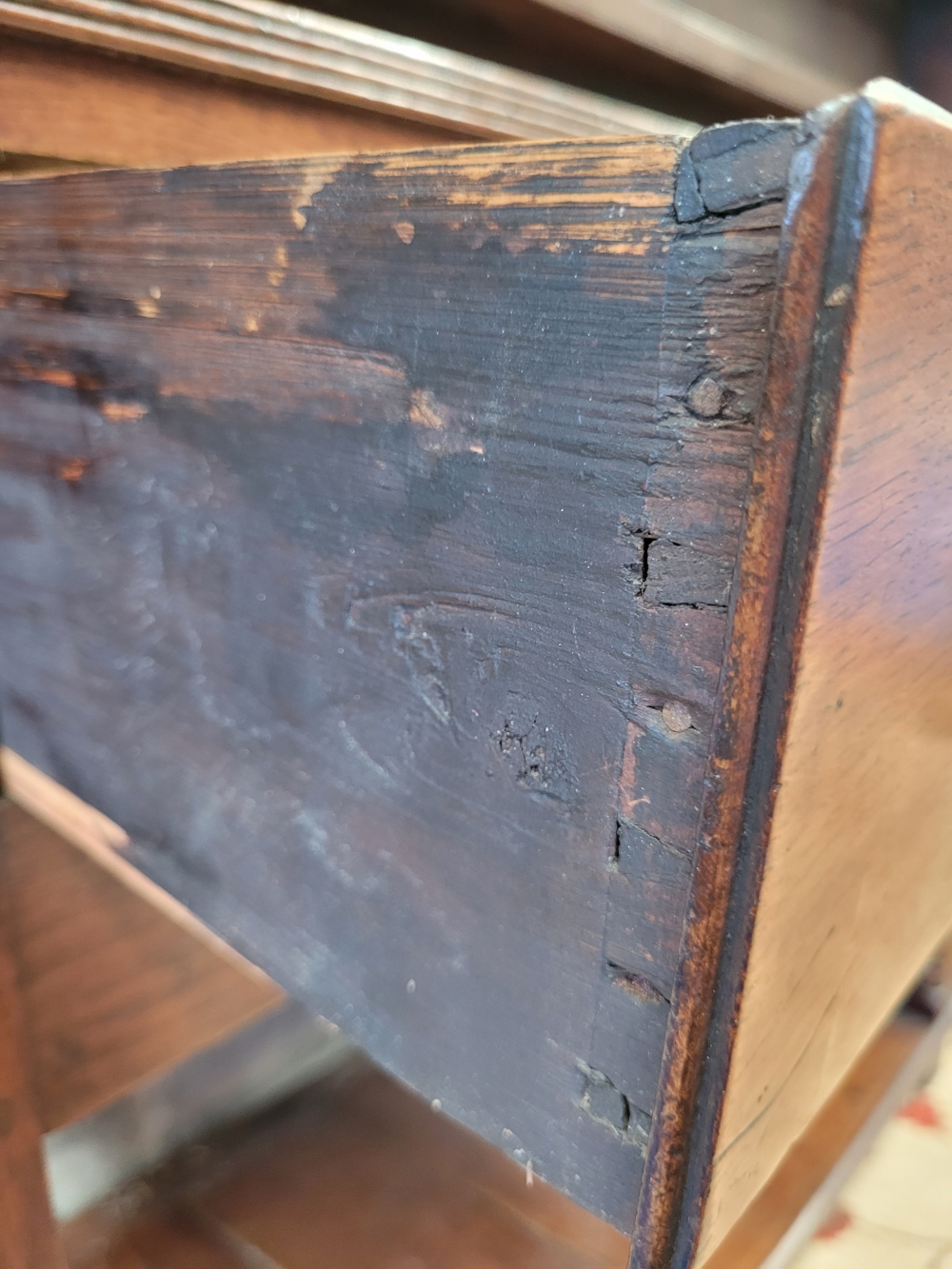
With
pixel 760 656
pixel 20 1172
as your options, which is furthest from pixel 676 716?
pixel 20 1172

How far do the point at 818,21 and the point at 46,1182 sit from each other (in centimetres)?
144

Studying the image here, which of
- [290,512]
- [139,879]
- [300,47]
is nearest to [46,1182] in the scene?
[139,879]

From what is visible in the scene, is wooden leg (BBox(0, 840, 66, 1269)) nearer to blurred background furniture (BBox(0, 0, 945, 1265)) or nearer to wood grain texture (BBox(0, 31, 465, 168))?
blurred background furniture (BBox(0, 0, 945, 1265))

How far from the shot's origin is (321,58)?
2.02 ft

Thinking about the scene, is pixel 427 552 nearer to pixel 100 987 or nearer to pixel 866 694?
pixel 866 694

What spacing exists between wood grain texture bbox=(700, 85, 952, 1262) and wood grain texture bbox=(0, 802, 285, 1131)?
44 cm

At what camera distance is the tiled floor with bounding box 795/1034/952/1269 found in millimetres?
660

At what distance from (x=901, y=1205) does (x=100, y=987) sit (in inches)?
Answer: 26.5

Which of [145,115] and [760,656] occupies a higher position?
[145,115]

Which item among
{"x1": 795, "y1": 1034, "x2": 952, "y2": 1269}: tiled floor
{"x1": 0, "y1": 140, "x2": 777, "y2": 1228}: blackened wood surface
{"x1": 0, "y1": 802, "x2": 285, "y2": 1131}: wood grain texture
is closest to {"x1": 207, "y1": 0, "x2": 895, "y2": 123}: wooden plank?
{"x1": 0, "y1": 140, "x2": 777, "y2": 1228}: blackened wood surface

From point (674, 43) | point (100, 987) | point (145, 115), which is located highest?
point (674, 43)

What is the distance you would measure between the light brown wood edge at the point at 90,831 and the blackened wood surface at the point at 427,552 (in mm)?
129

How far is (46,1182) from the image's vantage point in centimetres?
50

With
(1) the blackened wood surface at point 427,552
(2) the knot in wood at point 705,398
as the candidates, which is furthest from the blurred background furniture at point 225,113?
(2) the knot in wood at point 705,398
